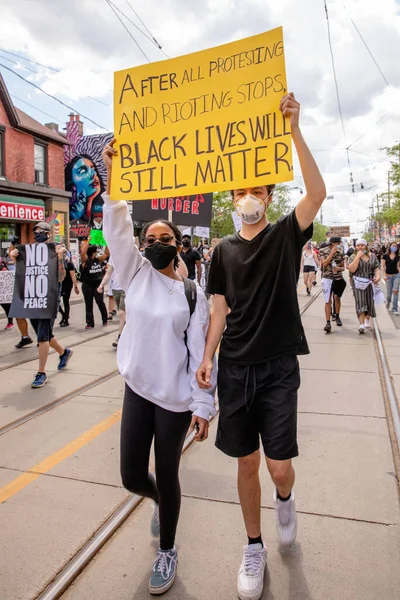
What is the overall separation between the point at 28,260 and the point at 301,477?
442 cm

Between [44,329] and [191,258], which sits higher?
[191,258]

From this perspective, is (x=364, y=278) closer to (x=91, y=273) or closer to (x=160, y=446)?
(x=91, y=273)

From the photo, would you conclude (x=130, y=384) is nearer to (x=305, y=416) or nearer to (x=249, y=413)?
(x=249, y=413)

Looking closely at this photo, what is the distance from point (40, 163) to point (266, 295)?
23307 mm

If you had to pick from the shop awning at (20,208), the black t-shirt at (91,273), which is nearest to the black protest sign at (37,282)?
the black t-shirt at (91,273)

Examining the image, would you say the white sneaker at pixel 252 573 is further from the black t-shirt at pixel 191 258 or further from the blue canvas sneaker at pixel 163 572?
the black t-shirt at pixel 191 258

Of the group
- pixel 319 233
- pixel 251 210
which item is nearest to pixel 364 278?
pixel 251 210

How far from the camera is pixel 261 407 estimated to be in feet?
7.93

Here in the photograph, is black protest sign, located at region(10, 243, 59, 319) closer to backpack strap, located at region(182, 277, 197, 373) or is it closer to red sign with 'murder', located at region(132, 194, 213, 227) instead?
backpack strap, located at region(182, 277, 197, 373)

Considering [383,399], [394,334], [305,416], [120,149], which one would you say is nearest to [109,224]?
[120,149]

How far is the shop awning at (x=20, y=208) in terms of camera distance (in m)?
20.0

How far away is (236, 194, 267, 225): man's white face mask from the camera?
244 centimetres

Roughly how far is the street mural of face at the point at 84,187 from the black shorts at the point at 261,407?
3214cm

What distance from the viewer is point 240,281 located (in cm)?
244
